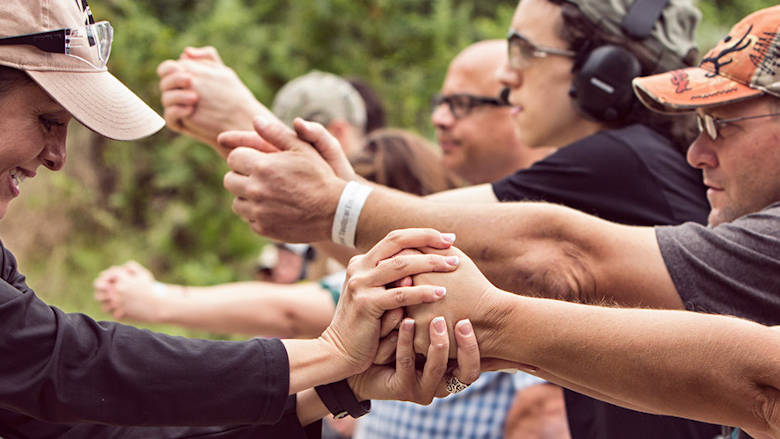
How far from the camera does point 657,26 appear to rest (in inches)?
127

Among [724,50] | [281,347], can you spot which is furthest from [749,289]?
[281,347]

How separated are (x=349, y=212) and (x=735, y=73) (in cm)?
121

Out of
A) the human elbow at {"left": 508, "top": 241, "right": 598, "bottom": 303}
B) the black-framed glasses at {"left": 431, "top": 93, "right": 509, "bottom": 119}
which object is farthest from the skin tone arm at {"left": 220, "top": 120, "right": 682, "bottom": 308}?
the black-framed glasses at {"left": 431, "top": 93, "right": 509, "bottom": 119}

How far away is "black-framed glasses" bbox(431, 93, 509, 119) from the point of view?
4.41 m

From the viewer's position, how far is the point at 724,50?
100 inches

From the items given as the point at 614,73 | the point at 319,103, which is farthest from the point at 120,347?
the point at 319,103

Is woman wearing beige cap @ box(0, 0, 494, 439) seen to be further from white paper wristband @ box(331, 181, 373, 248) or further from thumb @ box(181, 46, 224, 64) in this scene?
thumb @ box(181, 46, 224, 64)

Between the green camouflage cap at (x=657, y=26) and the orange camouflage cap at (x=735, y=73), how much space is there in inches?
23.2

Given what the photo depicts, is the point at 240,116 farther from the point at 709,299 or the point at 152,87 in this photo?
the point at 152,87

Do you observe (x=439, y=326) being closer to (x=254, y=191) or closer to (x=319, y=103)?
(x=254, y=191)

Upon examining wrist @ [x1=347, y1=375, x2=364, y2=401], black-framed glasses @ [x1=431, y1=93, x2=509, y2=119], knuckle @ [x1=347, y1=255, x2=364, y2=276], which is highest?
knuckle @ [x1=347, y1=255, x2=364, y2=276]

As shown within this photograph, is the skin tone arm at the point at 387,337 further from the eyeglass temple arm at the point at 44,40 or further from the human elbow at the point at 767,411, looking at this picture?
the eyeglass temple arm at the point at 44,40

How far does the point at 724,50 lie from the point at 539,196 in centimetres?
79

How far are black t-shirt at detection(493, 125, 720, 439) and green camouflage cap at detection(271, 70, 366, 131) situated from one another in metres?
2.71
